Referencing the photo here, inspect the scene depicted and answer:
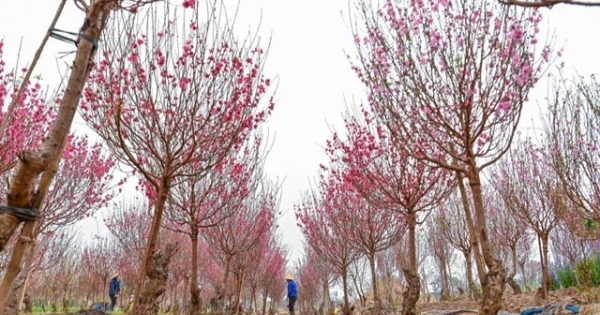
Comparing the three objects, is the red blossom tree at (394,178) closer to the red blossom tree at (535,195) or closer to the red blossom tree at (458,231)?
the red blossom tree at (535,195)

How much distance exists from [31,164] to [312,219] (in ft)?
44.5

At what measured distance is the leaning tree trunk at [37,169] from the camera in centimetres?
195

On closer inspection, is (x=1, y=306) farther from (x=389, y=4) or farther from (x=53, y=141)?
(x=389, y=4)

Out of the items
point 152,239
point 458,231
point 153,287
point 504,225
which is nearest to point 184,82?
point 152,239

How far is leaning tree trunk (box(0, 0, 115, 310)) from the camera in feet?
6.40

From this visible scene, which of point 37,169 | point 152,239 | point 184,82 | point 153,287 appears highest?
point 184,82

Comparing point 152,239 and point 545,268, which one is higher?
point 545,268

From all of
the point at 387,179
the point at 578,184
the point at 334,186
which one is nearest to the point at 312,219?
the point at 334,186

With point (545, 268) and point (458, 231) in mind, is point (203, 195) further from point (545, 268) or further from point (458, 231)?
point (458, 231)

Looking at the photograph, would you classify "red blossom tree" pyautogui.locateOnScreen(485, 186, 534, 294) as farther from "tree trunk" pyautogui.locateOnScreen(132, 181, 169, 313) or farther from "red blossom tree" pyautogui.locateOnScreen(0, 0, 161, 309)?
"red blossom tree" pyautogui.locateOnScreen(0, 0, 161, 309)

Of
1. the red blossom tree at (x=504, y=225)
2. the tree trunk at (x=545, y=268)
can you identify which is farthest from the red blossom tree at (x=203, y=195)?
the red blossom tree at (x=504, y=225)

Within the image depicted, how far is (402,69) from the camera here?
5258 mm

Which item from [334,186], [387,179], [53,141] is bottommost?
[53,141]

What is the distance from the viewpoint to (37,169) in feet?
6.43
